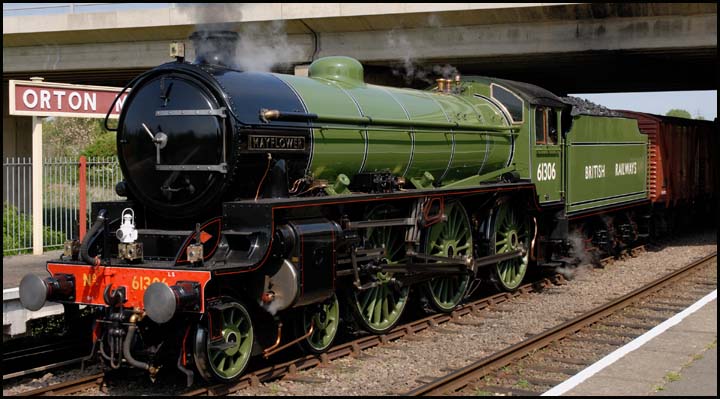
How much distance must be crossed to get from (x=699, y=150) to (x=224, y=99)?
17267 millimetres

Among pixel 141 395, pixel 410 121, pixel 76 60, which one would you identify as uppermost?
pixel 76 60

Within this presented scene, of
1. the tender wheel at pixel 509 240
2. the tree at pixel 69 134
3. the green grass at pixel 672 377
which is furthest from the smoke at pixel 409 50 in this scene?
the tree at pixel 69 134

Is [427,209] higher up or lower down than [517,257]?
higher up

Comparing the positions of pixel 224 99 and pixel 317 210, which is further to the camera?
pixel 317 210

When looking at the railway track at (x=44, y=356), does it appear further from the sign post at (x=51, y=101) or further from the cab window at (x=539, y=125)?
the cab window at (x=539, y=125)

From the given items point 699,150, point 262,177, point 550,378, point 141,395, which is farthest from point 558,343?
point 699,150

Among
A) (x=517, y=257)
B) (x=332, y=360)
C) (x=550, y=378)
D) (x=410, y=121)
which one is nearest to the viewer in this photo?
(x=550, y=378)

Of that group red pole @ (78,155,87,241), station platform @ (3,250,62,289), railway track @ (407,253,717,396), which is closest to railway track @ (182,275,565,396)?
railway track @ (407,253,717,396)

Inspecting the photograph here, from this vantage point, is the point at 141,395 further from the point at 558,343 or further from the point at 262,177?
the point at 558,343

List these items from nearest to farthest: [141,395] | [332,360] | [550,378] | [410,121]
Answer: [141,395] < [550,378] < [332,360] < [410,121]

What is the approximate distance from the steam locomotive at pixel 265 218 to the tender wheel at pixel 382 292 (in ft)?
0.07

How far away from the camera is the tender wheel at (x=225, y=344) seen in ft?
20.6

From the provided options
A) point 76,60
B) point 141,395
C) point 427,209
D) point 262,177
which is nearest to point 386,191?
point 427,209

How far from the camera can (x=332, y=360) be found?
766 cm
